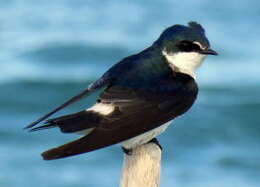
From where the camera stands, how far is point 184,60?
392 cm

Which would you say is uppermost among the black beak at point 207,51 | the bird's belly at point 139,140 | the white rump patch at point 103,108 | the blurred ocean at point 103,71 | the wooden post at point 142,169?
the blurred ocean at point 103,71

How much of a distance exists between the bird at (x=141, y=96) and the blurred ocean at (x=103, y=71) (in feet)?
10.4

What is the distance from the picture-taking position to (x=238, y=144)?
807 centimetres

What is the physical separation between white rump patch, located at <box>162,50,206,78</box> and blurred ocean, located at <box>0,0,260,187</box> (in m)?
3.14

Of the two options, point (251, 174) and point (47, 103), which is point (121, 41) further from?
point (251, 174)

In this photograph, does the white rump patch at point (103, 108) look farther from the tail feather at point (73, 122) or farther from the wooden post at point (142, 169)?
the wooden post at point (142, 169)

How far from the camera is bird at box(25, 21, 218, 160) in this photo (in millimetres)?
3486

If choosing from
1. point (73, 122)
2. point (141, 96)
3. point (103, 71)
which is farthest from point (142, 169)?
point (103, 71)

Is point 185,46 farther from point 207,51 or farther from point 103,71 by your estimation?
point 103,71

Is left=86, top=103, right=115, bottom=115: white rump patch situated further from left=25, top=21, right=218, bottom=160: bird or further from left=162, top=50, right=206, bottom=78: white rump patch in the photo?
left=162, top=50, right=206, bottom=78: white rump patch

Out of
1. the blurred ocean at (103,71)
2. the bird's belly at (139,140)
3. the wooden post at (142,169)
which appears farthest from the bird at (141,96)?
the blurred ocean at (103,71)

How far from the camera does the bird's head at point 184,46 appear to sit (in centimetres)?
388

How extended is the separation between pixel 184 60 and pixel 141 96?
0.86 feet

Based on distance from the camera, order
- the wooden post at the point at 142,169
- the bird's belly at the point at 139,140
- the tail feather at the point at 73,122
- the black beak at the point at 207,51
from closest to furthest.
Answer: the wooden post at the point at 142,169, the tail feather at the point at 73,122, the bird's belly at the point at 139,140, the black beak at the point at 207,51
